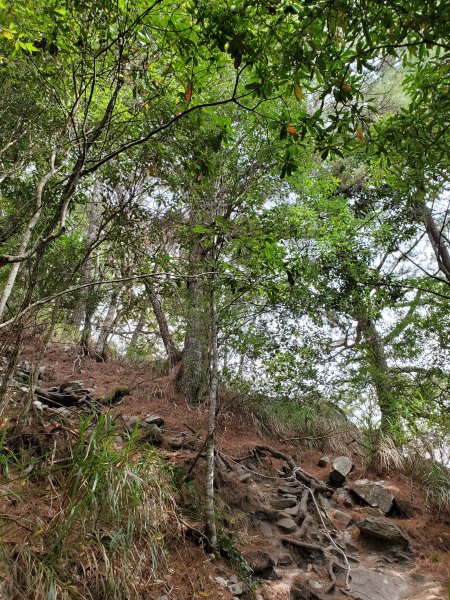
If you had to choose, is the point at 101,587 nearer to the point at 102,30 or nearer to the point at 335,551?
the point at 335,551

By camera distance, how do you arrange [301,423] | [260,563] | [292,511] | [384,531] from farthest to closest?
[301,423]
[292,511]
[384,531]
[260,563]

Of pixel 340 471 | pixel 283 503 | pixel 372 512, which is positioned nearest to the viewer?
pixel 283 503

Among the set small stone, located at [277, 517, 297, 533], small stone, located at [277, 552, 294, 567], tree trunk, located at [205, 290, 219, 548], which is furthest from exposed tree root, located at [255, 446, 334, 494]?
tree trunk, located at [205, 290, 219, 548]

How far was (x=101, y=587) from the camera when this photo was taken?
2.59m

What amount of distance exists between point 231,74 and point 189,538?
8.05 metres

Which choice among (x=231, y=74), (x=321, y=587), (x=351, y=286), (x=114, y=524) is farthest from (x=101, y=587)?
(x=231, y=74)

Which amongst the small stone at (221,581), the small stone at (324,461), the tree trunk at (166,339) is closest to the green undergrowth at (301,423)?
the small stone at (324,461)

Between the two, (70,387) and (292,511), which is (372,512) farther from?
(70,387)

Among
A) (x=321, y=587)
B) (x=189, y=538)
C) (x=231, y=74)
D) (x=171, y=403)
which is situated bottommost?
(x=321, y=587)

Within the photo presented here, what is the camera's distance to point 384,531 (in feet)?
16.2

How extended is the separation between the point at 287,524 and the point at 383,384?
3.71 metres

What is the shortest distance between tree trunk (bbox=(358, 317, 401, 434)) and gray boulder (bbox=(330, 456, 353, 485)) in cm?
114

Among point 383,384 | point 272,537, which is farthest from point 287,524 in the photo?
point 383,384

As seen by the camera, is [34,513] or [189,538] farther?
[189,538]
